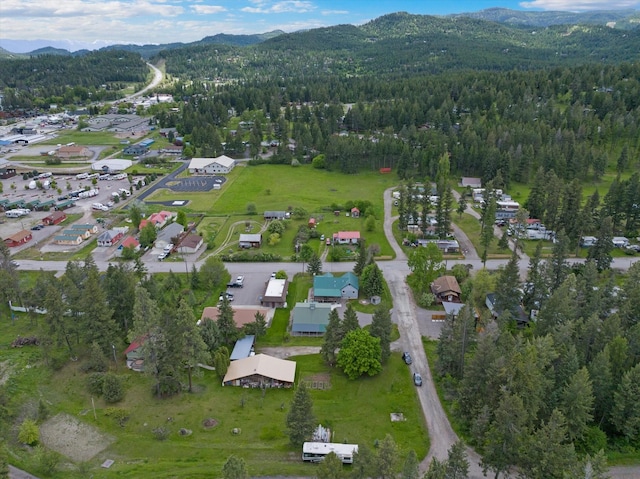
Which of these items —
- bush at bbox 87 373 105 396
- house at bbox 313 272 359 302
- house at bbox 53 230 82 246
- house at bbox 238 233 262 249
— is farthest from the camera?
house at bbox 53 230 82 246

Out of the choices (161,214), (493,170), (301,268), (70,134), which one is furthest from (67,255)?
(70,134)

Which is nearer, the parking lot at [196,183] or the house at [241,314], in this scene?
the house at [241,314]

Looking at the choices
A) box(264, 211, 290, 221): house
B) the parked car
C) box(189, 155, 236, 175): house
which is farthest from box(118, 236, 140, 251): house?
the parked car

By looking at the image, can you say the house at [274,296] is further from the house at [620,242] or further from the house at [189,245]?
the house at [620,242]

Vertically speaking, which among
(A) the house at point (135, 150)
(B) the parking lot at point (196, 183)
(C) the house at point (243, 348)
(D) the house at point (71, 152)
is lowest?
(B) the parking lot at point (196, 183)

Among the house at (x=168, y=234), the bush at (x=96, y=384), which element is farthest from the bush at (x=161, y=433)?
the house at (x=168, y=234)

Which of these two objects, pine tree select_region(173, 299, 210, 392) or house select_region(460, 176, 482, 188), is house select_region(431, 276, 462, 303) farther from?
house select_region(460, 176, 482, 188)

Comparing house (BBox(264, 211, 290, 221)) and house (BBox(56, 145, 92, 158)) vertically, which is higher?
house (BBox(56, 145, 92, 158))
